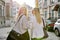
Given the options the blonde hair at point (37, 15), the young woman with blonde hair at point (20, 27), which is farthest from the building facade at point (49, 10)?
the young woman with blonde hair at point (20, 27)

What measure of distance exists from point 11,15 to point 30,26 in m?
0.25

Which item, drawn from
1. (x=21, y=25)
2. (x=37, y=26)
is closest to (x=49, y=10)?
(x=37, y=26)

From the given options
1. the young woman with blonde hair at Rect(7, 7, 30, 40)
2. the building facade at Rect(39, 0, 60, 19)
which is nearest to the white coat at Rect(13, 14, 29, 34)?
the young woman with blonde hair at Rect(7, 7, 30, 40)

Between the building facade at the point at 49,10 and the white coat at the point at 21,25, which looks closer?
the white coat at the point at 21,25

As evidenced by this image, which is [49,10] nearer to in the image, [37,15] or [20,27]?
[37,15]

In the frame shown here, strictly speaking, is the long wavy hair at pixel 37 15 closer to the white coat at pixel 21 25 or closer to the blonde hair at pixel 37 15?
the blonde hair at pixel 37 15

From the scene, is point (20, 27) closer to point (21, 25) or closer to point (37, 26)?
point (21, 25)

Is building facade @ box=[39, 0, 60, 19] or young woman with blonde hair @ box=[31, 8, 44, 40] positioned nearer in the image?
young woman with blonde hair @ box=[31, 8, 44, 40]

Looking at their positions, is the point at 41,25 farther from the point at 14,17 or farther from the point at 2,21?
the point at 2,21

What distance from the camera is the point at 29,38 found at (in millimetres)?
1671

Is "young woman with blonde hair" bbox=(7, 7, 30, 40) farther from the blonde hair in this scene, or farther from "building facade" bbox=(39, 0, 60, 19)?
"building facade" bbox=(39, 0, 60, 19)

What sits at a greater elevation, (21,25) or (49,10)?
(49,10)

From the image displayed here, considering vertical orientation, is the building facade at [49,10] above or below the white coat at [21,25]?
above

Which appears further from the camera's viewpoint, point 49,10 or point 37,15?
point 49,10
